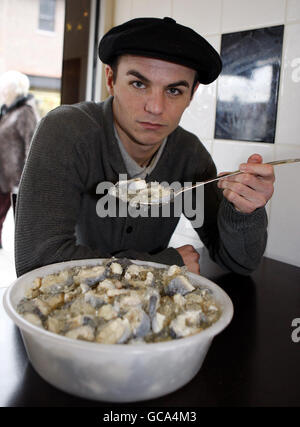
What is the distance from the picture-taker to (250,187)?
0.93 metres

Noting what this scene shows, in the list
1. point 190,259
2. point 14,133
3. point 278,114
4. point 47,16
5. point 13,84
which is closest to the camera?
point 190,259

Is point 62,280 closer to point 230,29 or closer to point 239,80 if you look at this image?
point 239,80

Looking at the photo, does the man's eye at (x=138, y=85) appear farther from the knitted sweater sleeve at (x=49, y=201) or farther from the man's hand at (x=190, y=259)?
the man's hand at (x=190, y=259)

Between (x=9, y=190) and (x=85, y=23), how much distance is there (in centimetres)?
104

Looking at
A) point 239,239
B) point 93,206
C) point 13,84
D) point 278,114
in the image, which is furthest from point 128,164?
point 13,84

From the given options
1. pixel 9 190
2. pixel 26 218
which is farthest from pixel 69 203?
pixel 9 190

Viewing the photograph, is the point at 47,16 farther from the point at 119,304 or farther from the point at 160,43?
the point at 119,304

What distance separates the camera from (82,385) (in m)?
0.52

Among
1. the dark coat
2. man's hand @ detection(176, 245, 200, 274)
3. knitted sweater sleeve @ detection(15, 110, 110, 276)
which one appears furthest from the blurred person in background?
man's hand @ detection(176, 245, 200, 274)

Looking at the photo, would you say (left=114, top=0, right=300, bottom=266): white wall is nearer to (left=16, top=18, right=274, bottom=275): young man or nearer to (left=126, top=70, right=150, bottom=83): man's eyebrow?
(left=16, top=18, right=274, bottom=275): young man

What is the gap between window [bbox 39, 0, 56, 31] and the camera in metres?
2.13

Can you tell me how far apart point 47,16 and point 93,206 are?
1475 mm

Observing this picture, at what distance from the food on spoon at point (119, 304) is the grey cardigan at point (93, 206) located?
8.1 inches

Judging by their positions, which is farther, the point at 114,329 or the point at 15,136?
the point at 15,136
